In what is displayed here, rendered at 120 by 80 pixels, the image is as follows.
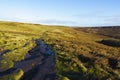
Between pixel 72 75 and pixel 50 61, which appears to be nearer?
pixel 72 75

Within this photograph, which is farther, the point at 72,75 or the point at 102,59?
the point at 102,59

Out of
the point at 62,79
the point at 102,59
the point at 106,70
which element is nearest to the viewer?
the point at 62,79

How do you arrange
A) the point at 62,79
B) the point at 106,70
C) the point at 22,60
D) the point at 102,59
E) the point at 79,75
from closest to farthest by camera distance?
the point at 62,79 < the point at 79,75 < the point at 106,70 < the point at 102,59 < the point at 22,60

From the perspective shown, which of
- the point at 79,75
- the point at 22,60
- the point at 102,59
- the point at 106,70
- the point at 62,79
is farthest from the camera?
the point at 22,60

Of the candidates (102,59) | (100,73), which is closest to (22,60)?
(102,59)

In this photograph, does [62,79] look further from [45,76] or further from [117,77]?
[117,77]

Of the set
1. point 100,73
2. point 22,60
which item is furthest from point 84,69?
point 22,60

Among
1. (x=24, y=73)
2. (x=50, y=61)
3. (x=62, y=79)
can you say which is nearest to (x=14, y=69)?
(x=24, y=73)

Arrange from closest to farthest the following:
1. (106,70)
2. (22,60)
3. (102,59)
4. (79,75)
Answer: (79,75), (106,70), (102,59), (22,60)

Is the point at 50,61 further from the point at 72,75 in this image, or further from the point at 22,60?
the point at 72,75
